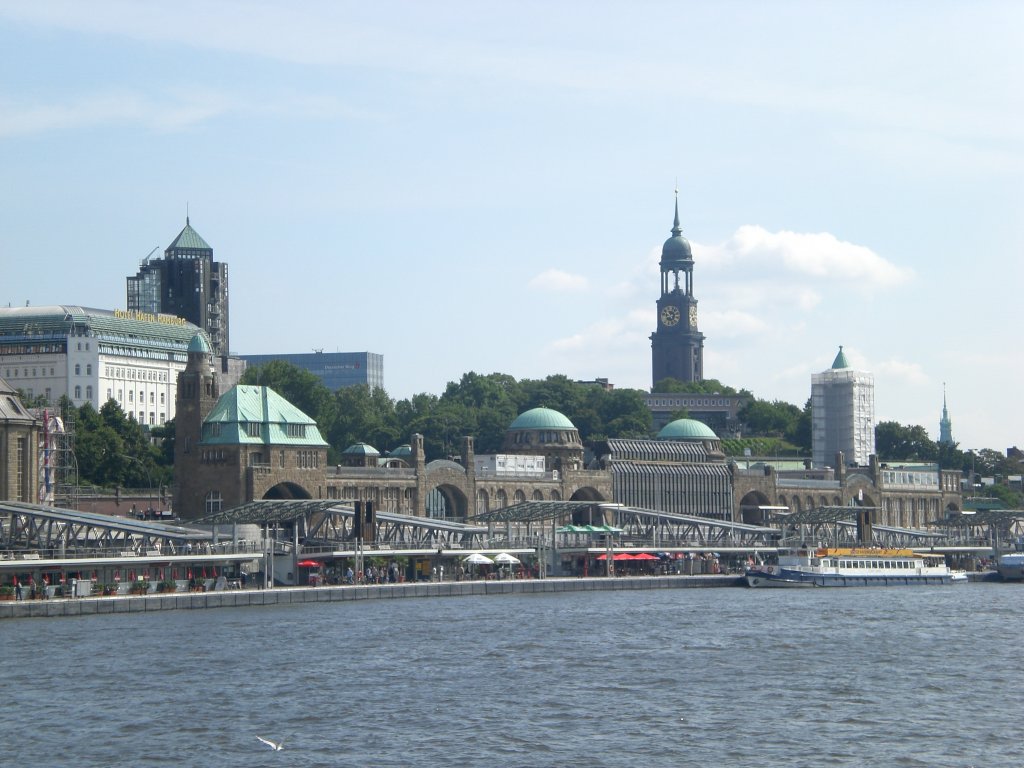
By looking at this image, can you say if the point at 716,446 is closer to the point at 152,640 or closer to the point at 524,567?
the point at 524,567

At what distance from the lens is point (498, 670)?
72.2 metres

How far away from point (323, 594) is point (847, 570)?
162 feet

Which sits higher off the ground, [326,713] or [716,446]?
[716,446]

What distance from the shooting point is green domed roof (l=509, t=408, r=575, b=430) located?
176 m

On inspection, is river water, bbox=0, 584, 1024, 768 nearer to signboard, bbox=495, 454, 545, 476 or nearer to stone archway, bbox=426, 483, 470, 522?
stone archway, bbox=426, 483, 470, 522

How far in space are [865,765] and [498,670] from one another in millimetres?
23091

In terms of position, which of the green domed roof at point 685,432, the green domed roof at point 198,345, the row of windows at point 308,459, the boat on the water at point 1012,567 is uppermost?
the green domed roof at point 198,345

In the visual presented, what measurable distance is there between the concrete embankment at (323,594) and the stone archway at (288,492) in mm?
24222

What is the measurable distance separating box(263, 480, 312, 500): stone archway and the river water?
3754cm

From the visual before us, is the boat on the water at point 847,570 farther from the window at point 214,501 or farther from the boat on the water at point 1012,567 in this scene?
the window at point 214,501

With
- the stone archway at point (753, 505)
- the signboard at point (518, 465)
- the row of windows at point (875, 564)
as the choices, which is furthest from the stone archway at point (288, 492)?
the stone archway at point (753, 505)

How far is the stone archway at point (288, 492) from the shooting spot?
13950 cm

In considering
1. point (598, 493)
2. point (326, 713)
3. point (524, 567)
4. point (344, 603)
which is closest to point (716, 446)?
point (598, 493)

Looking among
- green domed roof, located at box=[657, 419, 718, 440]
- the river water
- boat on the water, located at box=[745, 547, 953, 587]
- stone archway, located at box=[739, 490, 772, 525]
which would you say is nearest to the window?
the river water
